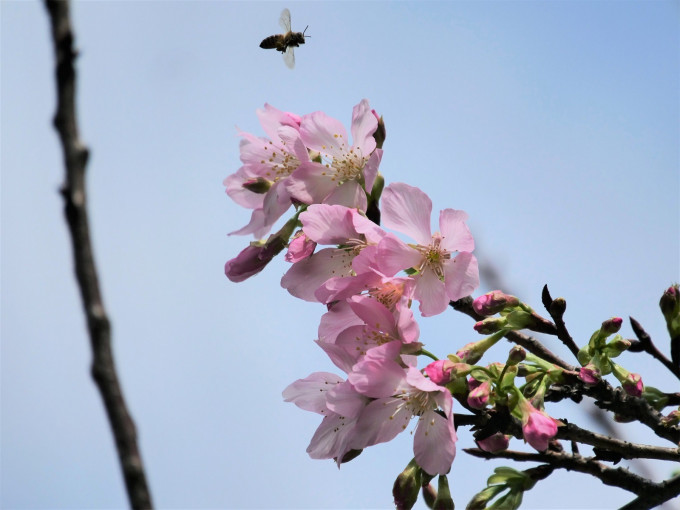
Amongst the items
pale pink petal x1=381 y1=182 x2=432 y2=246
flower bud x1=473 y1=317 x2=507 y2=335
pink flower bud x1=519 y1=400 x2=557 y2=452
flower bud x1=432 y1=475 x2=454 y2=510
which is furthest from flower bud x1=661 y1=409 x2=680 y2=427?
pale pink petal x1=381 y1=182 x2=432 y2=246

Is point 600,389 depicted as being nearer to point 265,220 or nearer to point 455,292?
point 455,292

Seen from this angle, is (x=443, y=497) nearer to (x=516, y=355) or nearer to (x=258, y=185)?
(x=516, y=355)

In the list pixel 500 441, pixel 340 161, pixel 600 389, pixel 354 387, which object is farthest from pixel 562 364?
pixel 340 161

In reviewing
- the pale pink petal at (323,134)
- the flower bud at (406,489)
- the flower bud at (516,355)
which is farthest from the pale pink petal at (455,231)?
the flower bud at (406,489)

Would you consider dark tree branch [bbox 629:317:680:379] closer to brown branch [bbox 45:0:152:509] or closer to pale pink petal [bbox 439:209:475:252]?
pale pink petal [bbox 439:209:475:252]

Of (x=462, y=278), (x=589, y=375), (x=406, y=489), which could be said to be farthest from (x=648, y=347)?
(x=406, y=489)

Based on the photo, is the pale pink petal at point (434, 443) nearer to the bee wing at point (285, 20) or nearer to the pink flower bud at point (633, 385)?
the pink flower bud at point (633, 385)
